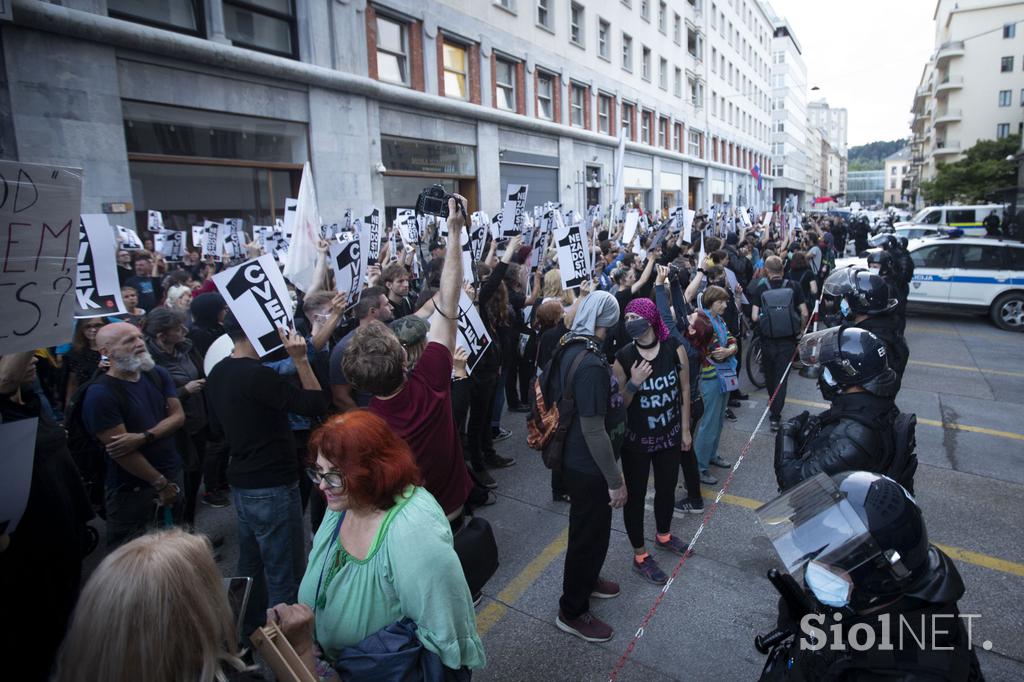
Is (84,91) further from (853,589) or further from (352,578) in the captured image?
(853,589)

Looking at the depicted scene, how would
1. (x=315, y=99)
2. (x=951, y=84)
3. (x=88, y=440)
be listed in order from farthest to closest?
(x=951, y=84) < (x=315, y=99) < (x=88, y=440)

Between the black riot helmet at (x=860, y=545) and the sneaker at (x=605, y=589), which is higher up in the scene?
the black riot helmet at (x=860, y=545)

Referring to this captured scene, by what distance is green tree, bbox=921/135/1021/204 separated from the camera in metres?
32.7

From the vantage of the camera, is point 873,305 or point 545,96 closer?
point 873,305

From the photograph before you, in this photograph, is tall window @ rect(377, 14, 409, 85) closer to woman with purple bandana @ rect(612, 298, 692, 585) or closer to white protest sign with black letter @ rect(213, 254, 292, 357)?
white protest sign with black letter @ rect(213, 254, 292, 357)

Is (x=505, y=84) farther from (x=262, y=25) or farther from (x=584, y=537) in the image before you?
(x=584, y=537)

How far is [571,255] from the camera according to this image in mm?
6613

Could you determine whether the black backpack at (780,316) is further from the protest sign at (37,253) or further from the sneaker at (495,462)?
the protest sign at (37,253)

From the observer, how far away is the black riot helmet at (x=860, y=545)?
1.60m

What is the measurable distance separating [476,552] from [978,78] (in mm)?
74313

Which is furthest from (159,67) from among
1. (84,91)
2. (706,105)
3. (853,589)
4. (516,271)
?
(706,105)

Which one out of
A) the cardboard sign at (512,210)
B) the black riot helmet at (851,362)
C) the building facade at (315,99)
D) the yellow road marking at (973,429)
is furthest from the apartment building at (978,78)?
the black riot helmet at (851,362)

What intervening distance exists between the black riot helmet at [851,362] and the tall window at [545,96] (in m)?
21.8

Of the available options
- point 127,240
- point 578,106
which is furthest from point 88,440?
point 578,106
